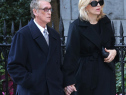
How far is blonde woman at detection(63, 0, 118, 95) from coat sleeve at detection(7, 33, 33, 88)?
0.56m

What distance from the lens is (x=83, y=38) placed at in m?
3.04

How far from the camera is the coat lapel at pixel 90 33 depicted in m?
3.01

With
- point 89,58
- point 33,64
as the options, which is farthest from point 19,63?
point 89,58

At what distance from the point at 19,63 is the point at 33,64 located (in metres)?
0.13

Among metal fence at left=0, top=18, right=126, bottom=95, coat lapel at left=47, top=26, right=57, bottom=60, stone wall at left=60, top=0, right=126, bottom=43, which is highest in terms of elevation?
stone wall at left=60, top=0, right=126, bottom=43

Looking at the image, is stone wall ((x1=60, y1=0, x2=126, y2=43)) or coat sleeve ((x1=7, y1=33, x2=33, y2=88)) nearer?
coat sleeve ((x1=7, y1=33, x2=33, y2=88))

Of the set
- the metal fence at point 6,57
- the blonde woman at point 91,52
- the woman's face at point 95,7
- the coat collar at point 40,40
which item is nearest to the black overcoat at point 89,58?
the blonde woman at point 91,52

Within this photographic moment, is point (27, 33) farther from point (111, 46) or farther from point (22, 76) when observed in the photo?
point (111, 46)

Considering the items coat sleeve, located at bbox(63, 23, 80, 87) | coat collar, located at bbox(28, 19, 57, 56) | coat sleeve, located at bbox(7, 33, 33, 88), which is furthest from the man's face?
coat sleeve, located at bbox(63, 23, 80, 87)

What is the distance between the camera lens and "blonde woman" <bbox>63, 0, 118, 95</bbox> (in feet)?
9.84

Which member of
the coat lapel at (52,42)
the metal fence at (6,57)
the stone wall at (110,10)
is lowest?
the metal fence at (6,57)

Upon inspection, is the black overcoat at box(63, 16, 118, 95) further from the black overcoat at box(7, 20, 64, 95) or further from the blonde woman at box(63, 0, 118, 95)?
the black overcoat at box(7, 20, 64, 95)

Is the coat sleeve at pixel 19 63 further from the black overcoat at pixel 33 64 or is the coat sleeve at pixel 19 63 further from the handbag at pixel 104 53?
the handbag at pixel 104 53

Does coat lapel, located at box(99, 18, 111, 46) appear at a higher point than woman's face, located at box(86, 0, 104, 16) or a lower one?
lower
